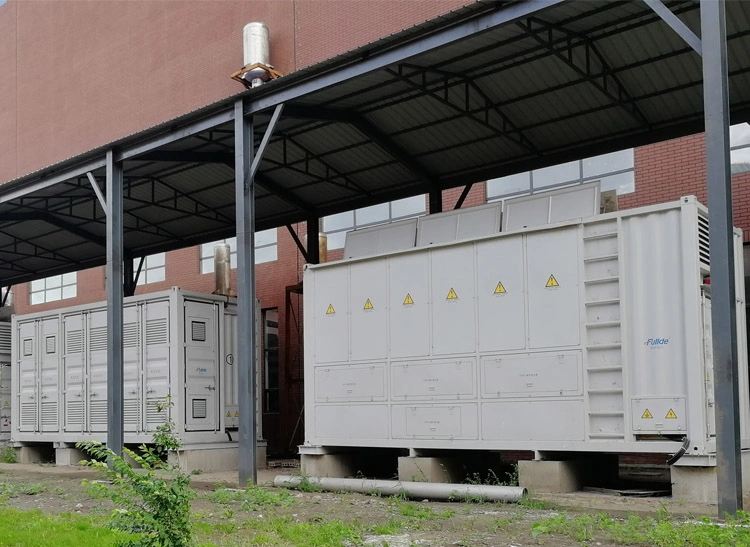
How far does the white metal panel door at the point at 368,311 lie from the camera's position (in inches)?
569

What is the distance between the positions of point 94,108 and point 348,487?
21692mm

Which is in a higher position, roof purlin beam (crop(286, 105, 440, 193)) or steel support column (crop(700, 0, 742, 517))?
roof purlin beam (crop(286, 105, 440, 193))

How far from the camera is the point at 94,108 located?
30734mm

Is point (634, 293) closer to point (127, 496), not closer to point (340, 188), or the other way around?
point (127, 496)

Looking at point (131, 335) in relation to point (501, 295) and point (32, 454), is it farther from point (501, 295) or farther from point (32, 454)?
point (501, 295)

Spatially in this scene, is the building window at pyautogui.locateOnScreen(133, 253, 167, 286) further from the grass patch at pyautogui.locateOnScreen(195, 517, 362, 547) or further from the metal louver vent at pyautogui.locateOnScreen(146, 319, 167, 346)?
the grass patch at pyautogui.locateOnScreen(195, 517, 362, 547)

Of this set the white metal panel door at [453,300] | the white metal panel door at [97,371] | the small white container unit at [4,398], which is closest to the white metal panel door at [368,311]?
the white metal panel door at [453,300]

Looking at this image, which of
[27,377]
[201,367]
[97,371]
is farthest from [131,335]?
[27,377]

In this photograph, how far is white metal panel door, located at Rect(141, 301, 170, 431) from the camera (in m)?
18.1

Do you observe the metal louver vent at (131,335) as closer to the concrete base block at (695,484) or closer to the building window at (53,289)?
the concrete base block at (695,484)

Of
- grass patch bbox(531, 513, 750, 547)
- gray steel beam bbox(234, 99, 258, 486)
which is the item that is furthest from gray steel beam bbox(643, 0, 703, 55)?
gray steel beam bbox(234, 99, 258, 486)

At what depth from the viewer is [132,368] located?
1888 centimetres

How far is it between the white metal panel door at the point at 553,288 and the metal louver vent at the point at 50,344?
13.1 m

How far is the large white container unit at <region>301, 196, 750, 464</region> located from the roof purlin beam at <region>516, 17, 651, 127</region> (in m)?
2.34
